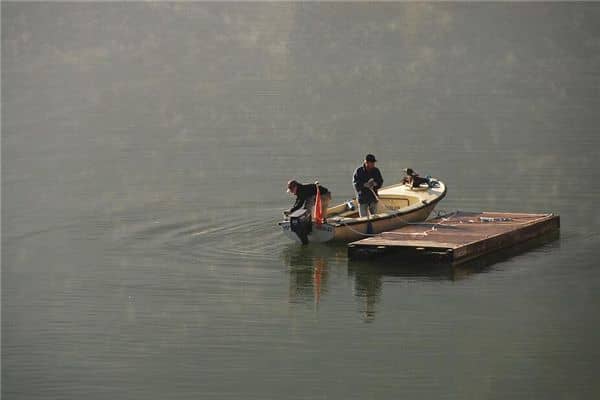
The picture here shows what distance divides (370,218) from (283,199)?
22.4ft

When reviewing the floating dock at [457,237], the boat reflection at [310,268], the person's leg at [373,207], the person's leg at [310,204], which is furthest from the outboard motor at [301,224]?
the person's leg at [373,207]

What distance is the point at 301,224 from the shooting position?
1030 inches

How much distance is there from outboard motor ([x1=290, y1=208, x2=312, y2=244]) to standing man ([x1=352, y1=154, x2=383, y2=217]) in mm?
1449

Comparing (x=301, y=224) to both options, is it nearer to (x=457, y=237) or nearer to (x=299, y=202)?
(x=299, y=202)

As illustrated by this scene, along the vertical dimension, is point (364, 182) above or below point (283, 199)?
above

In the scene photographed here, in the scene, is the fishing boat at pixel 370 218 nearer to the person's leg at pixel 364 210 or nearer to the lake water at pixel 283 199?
the person's leg at pixel 364 210

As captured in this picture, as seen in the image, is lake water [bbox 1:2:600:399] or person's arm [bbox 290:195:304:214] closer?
lake water [bbox 1:2:600:399]

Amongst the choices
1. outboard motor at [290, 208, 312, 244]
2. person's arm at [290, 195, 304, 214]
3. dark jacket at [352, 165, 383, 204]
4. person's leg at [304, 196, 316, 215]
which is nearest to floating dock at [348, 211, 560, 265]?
dark jacket at [352, 165, 383, 204]

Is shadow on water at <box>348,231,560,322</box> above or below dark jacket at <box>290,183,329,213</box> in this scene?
below

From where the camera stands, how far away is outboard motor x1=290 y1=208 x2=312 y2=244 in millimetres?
26156

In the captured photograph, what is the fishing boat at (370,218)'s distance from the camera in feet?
86.4

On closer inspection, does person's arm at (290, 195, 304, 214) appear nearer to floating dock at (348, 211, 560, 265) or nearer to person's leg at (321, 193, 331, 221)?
person's leg at (321, 193, 331, 221)

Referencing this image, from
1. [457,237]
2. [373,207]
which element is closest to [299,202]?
[373,207]

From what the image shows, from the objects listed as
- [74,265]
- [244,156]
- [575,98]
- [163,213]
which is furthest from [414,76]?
[74,265]
